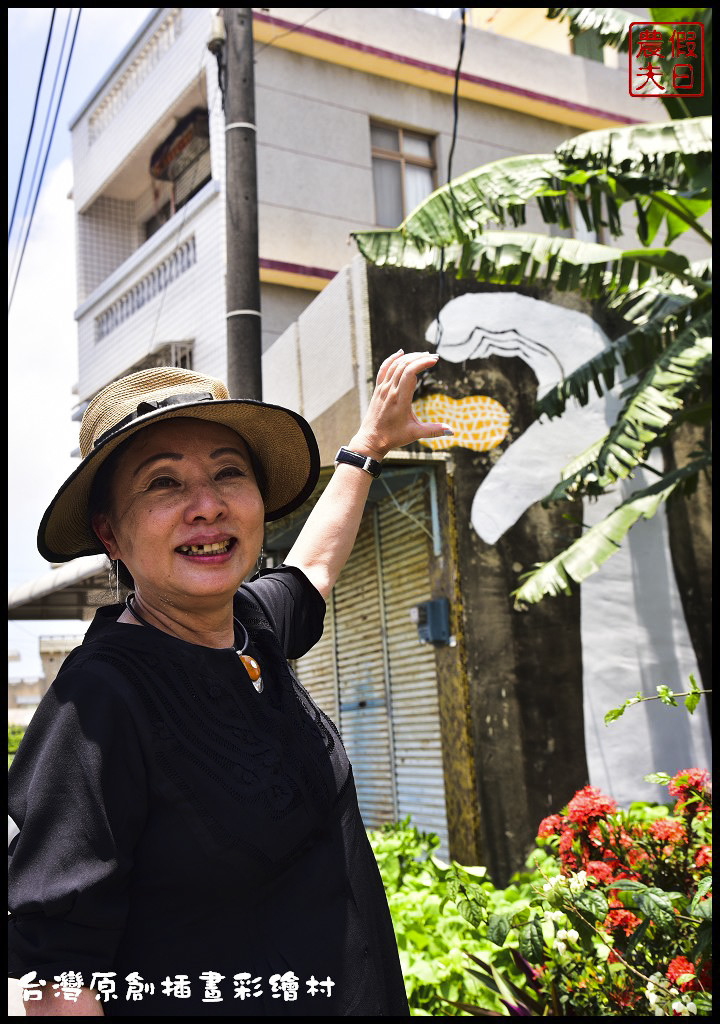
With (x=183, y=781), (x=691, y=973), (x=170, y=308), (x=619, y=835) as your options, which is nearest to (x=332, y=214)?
(x=170, y=308)

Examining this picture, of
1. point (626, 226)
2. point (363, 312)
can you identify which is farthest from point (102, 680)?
point (626, 226)

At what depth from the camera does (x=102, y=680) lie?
1.73 metres

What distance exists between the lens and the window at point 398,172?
13328 mm

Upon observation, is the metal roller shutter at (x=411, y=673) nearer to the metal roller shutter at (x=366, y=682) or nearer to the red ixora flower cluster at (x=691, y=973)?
the metal roller shutter at (x=366, y=682)

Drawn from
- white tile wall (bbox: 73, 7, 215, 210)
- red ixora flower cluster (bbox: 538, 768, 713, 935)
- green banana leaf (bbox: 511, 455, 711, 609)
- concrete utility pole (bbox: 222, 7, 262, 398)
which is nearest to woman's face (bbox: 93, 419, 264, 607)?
red ixora flower cluster (bbox: 538, 768, 713, 935)

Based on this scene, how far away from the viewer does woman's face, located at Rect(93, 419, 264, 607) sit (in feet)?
6.35

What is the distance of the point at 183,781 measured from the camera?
5.67 feet

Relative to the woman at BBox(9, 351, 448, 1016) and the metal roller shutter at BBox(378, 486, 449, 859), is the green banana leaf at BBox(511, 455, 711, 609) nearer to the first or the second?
the metal roller shutter at BBox(378, 486, 449, 859)

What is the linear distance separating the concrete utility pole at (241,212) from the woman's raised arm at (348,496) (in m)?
2.88

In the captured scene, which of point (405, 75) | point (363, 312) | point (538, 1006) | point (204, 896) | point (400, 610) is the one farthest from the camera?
point (405, 75)

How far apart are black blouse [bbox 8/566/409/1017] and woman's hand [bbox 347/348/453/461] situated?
820 mm

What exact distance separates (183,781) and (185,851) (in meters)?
0.12

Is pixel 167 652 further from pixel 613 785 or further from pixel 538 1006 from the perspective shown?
pixel 613 785

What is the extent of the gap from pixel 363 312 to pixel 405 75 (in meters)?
6.35
